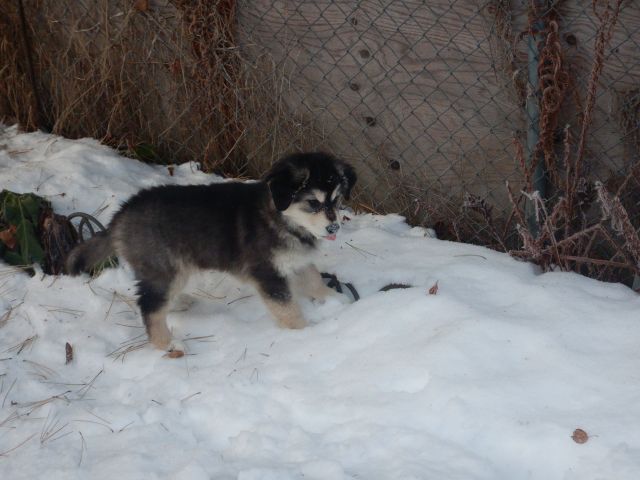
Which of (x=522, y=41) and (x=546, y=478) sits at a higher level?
(x=522, y=41)

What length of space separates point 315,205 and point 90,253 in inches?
56.0

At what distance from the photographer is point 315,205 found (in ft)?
13.4

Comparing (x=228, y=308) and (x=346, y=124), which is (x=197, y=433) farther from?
(x=346, y=124)

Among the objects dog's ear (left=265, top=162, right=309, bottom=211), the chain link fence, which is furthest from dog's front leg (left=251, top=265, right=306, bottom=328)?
the chain link fence

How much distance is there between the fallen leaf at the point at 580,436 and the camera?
306 centimetres

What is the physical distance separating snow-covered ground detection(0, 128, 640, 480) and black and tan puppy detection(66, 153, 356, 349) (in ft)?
0.89

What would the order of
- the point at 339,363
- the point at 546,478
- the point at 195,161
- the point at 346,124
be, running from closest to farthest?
the point at 546,478
the point at 339,363
the point at 346,124
the point at 195,161

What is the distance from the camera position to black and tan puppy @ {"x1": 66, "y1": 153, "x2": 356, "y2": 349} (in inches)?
166

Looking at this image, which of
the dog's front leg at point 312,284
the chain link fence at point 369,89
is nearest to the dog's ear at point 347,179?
the dog's front leg at point 312,284

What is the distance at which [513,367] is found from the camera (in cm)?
353

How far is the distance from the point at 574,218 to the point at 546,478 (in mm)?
2136

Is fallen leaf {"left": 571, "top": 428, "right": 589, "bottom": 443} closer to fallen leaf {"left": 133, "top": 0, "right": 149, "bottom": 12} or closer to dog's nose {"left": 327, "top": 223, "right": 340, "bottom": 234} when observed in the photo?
dog's nose {"left": 327, "top": 223, "right": 340, "bottom": 234}

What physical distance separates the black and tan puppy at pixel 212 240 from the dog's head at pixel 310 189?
0.05 feet

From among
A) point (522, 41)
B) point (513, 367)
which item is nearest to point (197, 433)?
point (513, 367)
